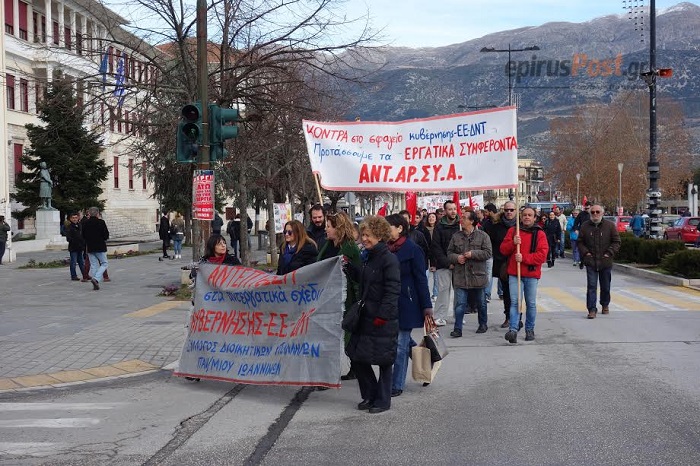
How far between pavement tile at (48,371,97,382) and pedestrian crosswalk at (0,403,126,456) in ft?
3.29

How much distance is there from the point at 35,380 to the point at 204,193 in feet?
11.1

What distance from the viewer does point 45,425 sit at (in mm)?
6984

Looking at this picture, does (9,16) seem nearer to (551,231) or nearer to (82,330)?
(551,231)

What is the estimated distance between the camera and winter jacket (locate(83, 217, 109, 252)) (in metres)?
19.4

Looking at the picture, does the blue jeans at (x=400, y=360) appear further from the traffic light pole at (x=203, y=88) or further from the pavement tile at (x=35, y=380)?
the pavement tile at (x=35, y=380)

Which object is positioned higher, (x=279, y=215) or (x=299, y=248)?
(x=279, y=215)

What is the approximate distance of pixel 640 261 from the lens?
25.4 metres

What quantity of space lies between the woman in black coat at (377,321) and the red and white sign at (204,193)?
417 centimetres

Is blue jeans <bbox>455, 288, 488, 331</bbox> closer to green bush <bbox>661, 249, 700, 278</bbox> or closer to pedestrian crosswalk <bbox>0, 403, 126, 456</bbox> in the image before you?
pedestrian crosswalk <bbox>0, 403, 126, 456</bbox>

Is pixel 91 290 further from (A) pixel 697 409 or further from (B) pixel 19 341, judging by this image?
(A) pixel 697 409

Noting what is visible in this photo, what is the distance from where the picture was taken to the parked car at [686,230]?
41.2m

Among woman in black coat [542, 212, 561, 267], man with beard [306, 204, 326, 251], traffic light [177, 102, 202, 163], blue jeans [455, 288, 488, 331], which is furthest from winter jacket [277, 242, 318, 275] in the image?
woman in black coat [542, 212, 561, 267]

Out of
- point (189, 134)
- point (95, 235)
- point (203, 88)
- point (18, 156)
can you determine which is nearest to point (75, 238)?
point (95, 235)

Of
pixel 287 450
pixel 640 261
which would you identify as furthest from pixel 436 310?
pixel 640 261
